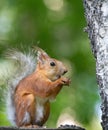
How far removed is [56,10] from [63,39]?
267 millimetres

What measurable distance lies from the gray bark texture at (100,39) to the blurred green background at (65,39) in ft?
7.53

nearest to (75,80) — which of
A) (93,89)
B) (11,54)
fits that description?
(93,89)

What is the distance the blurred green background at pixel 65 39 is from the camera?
5430 mm

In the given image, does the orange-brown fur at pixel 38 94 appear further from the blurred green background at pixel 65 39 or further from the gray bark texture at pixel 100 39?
the blurred green background at pixel 65 39

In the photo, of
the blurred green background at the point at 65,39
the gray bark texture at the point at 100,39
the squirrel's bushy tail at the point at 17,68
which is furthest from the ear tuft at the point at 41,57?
the blurred green background at the point at 65,39

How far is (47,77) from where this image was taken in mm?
3193

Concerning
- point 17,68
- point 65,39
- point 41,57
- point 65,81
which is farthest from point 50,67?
point 65,39

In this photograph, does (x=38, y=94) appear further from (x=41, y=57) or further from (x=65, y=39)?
(x=65, y=39)

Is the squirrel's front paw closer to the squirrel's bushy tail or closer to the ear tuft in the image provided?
the ear tuft

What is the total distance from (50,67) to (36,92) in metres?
0.16

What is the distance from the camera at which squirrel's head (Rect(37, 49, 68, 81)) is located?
3.15 metres

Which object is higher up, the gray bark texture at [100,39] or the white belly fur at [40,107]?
the gray bark texture at [100,39]

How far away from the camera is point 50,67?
320 centimetres

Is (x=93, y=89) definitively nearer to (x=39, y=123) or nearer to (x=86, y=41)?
(x=86, y=41)
